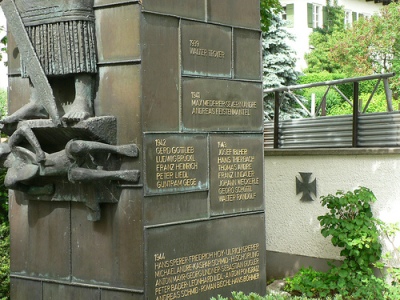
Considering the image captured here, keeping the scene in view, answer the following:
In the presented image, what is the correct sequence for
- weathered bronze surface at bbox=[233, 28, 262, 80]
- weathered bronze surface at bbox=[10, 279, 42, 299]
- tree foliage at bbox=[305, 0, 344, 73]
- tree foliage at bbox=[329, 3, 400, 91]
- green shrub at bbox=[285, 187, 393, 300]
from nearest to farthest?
weathered bronze surface at bbox=[10, 279, 42, 299] → weathered bronze surface at bbox=[233, 28, 262, 80] → green shrub at bbox=[285, 187, 393, 300] → tree foliage at bbox=[329, 3, 400, 91] → tree foliage at bbox=[305, 0, 344, 73]

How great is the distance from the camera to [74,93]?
656cm

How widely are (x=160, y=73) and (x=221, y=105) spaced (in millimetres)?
821

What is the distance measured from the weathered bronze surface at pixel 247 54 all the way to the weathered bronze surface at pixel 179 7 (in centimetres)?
49

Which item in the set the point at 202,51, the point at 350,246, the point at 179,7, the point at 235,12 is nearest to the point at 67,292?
the point at 202,51

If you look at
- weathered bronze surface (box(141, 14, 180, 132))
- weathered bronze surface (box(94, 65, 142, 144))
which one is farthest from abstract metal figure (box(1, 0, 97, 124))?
weathered bronze surface (box(141, 14, 180, 132))

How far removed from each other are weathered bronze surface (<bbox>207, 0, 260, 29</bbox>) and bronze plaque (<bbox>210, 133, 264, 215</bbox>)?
3.38 feet

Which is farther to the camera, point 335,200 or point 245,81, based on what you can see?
point 335,200

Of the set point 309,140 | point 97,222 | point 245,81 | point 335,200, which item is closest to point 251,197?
point 245,81

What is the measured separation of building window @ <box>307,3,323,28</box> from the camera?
127 ft

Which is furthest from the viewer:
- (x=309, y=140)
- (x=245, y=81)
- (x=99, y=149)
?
(x=309, y=140)

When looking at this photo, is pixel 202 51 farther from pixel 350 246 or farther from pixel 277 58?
pixel 277 58

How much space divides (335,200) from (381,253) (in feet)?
2.73

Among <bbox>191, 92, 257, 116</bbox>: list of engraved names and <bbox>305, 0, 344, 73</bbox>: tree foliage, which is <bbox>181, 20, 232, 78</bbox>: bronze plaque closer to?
<bbox>191, 92, 257, 116</bbox>: list of engraved names

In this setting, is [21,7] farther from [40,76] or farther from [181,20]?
[181,20]
